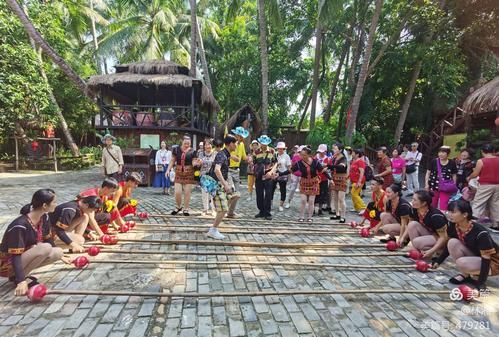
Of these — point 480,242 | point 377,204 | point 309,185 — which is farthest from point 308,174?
point 480,242

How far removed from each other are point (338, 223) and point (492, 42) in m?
14.2

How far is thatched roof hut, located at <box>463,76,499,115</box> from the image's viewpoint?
9.66 metres

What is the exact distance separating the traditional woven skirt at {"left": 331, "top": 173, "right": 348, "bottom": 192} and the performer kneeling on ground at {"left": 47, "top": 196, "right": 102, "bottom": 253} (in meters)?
4.74

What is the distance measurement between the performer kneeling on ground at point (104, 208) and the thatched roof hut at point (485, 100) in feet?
35.6

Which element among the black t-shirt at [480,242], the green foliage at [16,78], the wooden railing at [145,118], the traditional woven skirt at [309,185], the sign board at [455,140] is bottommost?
the black t-shirt at [480,242]

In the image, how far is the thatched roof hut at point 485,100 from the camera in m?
9.66

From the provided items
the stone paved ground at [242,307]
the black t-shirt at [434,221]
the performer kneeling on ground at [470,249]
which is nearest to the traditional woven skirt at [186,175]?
the stone paved ground at [242,307]

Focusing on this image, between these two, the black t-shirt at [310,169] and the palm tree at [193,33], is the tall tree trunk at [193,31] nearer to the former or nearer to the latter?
the palm tree at [193,33]

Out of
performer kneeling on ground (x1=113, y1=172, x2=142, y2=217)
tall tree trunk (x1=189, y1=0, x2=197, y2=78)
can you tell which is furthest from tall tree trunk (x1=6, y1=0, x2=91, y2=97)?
performer kneeling on ground (x1=113, y1=172, x2=142, y2=217)

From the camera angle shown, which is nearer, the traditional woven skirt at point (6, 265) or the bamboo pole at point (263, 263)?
the traditional woven skirt at point (6, 265)

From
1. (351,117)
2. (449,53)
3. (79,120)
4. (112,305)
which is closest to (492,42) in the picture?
(449,53)

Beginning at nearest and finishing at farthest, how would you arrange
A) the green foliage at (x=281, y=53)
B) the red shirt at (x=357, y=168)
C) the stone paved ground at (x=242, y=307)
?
the stone paved ground at (x=242, y=307) < the red shirt at (x=357, y=168) < the green foliage at (x=281, y=53)

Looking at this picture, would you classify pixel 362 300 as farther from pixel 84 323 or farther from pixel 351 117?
pixel 351 117

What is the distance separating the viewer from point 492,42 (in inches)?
582
